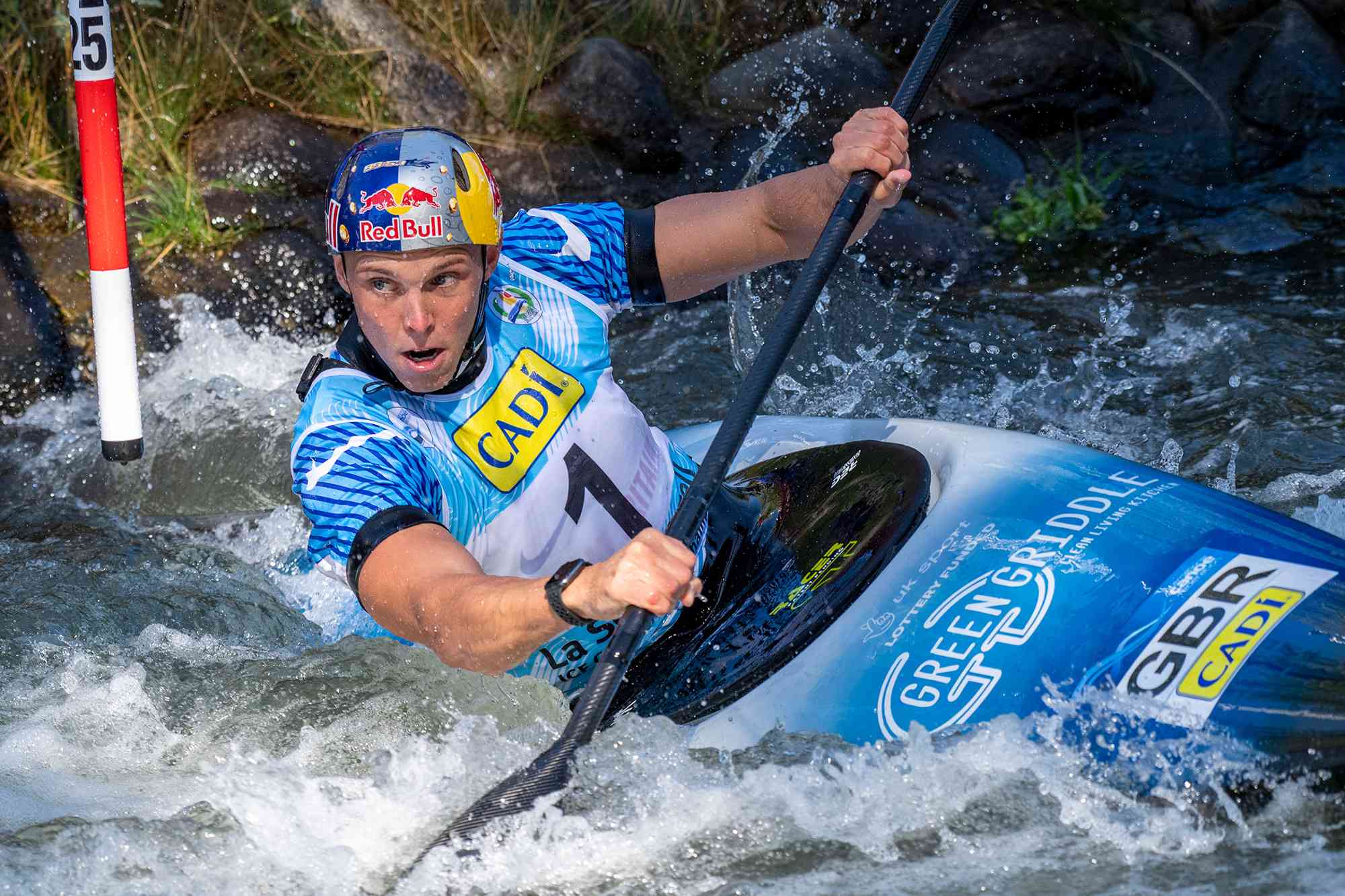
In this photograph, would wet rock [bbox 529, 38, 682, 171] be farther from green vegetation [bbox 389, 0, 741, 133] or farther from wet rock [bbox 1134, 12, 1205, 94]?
wet rock [bbox 1134, 12, 1205, 94]

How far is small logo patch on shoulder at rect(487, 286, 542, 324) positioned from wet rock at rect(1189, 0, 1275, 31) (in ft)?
17.0

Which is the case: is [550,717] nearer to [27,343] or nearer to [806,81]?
[27,343]

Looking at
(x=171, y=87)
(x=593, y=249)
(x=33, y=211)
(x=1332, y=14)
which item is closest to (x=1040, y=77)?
(x=1332, y=14)

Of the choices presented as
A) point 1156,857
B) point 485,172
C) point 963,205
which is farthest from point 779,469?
point 963,205

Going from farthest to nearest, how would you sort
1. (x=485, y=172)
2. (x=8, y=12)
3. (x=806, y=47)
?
(x=806, y=47) → (x=8, y=12) → (x=485, y=172)

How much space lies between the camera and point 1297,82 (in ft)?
21.3

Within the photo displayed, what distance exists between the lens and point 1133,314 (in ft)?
17.6

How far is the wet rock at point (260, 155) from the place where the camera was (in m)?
5.70

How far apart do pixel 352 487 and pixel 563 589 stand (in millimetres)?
458

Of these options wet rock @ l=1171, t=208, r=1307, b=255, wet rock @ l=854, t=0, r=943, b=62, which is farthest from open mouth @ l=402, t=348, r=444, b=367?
wet rock @ l=854, t=0, r=943, b=62

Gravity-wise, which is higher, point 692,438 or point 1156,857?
point 692,438

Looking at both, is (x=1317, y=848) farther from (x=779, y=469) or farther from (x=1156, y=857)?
(x=779, y=469)

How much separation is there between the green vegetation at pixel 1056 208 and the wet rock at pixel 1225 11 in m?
1.12

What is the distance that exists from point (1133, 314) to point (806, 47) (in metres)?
2.13
